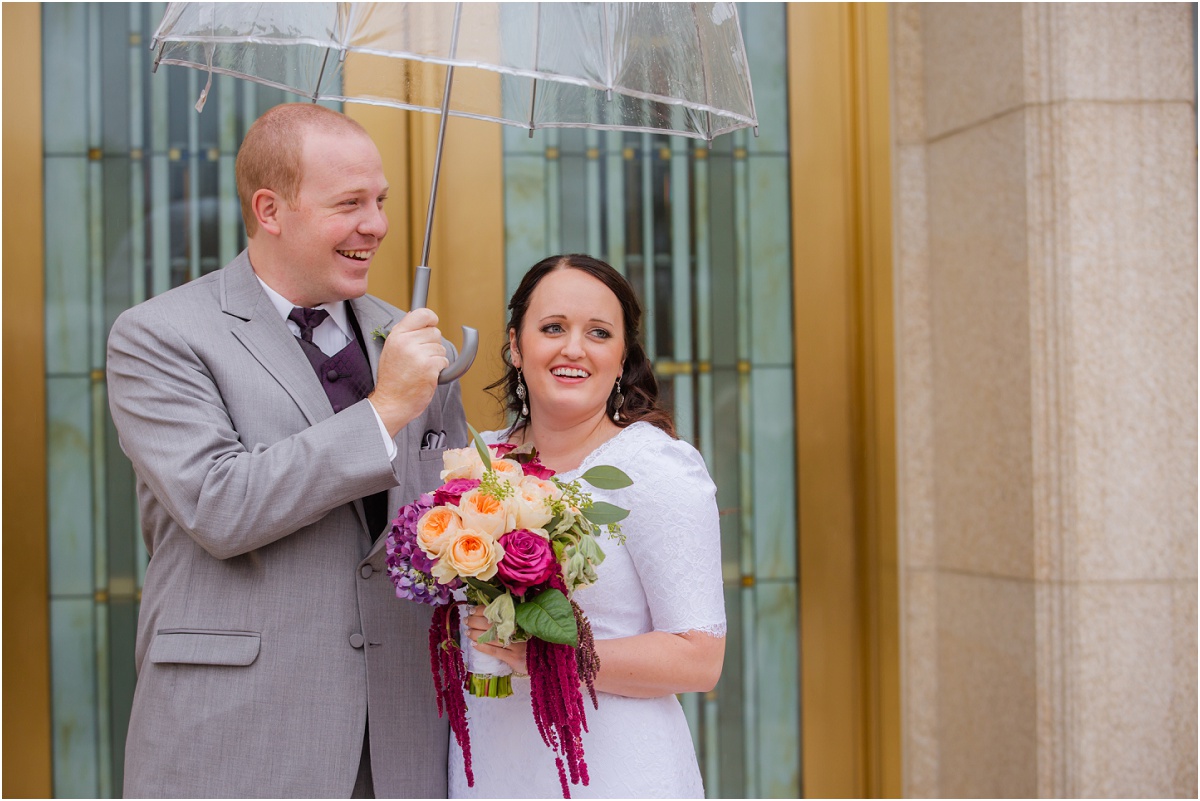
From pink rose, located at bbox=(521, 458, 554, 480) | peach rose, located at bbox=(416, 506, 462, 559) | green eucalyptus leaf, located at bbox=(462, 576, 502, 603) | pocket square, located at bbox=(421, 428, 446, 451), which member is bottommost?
green eucalyptus leaf, located at bbox=(462, 576, 502, 603)

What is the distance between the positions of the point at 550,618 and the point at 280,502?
59 centimetres

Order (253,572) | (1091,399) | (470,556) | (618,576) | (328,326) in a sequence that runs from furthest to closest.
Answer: (1091,399) < (328,326) < (618,576) < (253,572) < (470,556)

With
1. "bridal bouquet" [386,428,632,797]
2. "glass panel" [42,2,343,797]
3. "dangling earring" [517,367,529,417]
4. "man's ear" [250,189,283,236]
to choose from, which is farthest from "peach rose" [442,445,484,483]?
"glass panel" [42,2,343,797]

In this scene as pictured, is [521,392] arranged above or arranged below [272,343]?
below

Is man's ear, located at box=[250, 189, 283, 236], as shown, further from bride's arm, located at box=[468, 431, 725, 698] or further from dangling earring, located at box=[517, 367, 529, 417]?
bride's arm, located at box=[468, 431, 725, 698]

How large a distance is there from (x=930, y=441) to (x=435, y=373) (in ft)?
7.80

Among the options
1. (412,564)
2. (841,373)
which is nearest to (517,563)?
(412,564)

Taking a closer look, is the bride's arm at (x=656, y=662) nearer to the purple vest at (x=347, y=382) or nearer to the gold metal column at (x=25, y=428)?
the purple vest at (x=347, y=382)

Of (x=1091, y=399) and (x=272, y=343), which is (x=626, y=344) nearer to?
(x=272, y=343)

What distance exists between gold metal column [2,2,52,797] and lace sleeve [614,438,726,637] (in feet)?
7.93

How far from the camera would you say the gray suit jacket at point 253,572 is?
6.85 feet

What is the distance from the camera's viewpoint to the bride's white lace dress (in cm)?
228

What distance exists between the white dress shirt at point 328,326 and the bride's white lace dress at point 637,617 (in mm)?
623

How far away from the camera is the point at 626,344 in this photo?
8.57 ft
